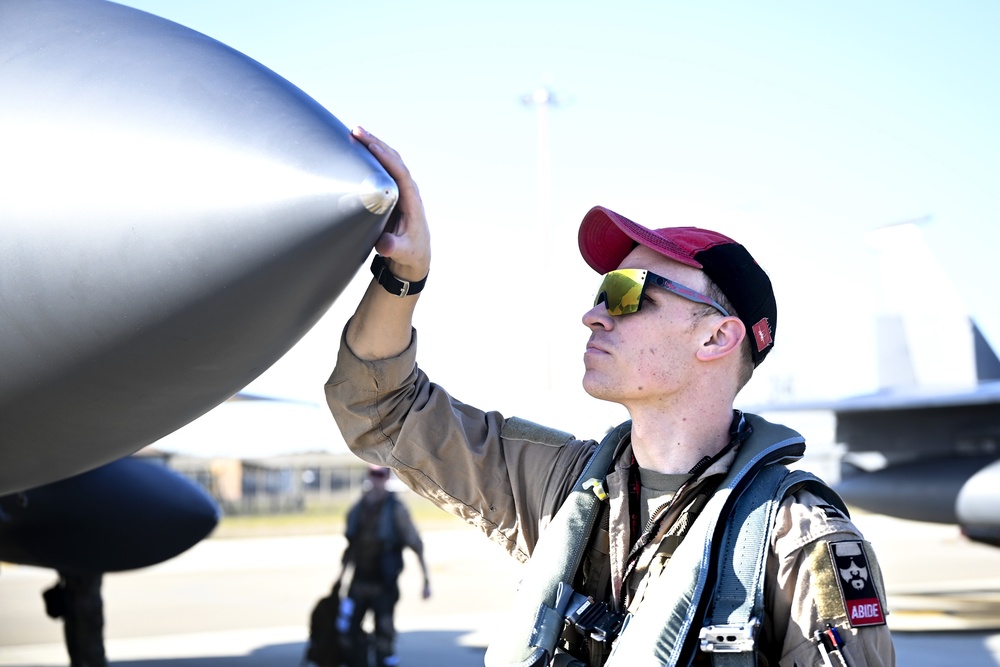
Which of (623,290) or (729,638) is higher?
(623,290)

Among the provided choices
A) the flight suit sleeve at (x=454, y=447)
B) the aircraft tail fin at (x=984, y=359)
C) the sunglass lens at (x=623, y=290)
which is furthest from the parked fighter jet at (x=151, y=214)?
the aircraft tail fin at (x=984, y=359)

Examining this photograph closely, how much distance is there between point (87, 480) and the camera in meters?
3.25

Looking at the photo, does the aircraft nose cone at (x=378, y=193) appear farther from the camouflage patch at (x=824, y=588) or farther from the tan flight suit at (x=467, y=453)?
the camouflage patch at (x=824, y=588)

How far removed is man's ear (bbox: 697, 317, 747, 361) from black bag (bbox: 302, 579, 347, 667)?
4.39 metres

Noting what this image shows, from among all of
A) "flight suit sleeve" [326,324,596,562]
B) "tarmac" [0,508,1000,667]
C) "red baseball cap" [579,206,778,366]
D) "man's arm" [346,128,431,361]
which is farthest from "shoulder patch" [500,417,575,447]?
"tarmac" [0,508,1000,667]

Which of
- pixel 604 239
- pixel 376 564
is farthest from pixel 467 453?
pixel 376 564

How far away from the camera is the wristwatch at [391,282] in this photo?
4.77 feet

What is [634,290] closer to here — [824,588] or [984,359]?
[824,588]

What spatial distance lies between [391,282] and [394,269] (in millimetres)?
21

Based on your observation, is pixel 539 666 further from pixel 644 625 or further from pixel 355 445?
pixel 355 445

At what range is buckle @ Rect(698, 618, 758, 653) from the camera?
3.81 ft

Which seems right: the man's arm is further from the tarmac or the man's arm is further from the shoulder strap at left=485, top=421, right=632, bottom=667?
the tarmac

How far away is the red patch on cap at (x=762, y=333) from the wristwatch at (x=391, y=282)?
0.56 meters

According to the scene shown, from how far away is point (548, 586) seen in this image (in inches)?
54.0
